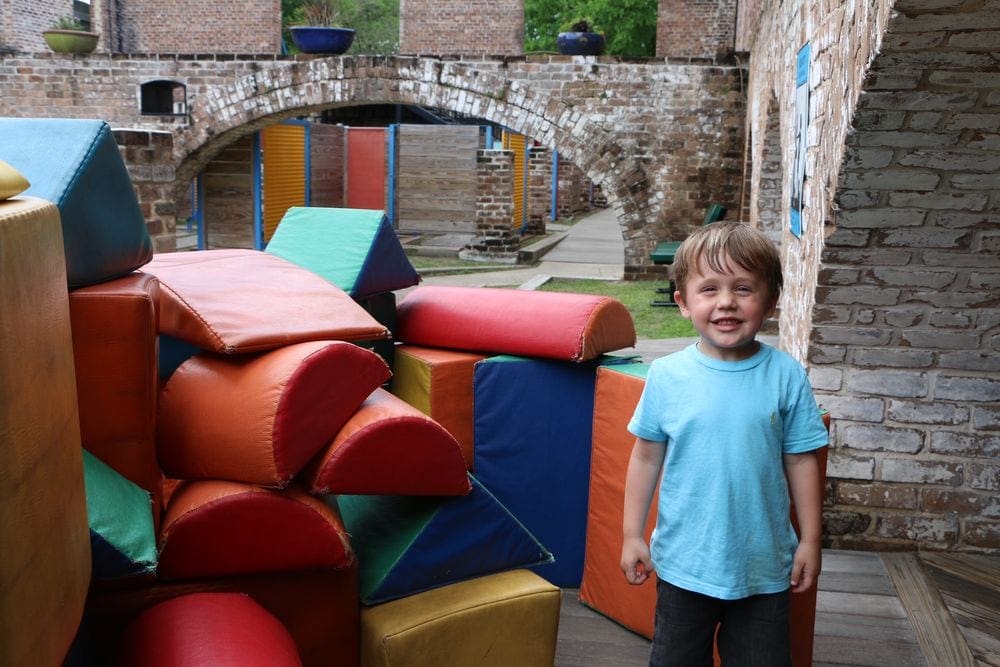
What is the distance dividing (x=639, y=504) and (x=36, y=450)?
132cm

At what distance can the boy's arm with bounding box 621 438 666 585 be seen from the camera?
6.94 ft

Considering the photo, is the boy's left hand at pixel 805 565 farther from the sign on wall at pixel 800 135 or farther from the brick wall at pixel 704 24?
the brick wall at pixel 704 24

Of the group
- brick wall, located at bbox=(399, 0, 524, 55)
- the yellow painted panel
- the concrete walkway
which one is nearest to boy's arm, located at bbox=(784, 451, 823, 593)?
the concrete walkway

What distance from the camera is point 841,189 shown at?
11.7ft

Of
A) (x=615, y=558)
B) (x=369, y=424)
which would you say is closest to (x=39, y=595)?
(x=369, y=424)

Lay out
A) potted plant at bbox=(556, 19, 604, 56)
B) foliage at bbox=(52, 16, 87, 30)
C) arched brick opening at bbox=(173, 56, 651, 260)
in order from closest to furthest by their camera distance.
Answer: arched brick opening at bbox=(173, 56, 651, 260) < potted plant at bbox=(556, 19, 604, 56) < foliage at bbox=(52, 16, 87, 30)

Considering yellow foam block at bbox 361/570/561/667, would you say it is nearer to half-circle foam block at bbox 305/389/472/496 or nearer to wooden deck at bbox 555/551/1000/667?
half-circle foam block at bbox 305/389/472/496

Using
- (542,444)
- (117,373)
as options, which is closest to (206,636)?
(117,373)

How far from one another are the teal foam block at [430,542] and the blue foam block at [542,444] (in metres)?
0.71

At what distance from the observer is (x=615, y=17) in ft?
102

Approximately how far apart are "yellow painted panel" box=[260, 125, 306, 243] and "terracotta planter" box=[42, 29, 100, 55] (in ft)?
9.87

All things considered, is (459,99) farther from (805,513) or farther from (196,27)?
(805,513)

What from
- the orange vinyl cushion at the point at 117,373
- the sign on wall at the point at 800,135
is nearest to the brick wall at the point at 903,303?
the sign on wall at the point at 800,135

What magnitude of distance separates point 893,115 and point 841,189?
0.36 metres
